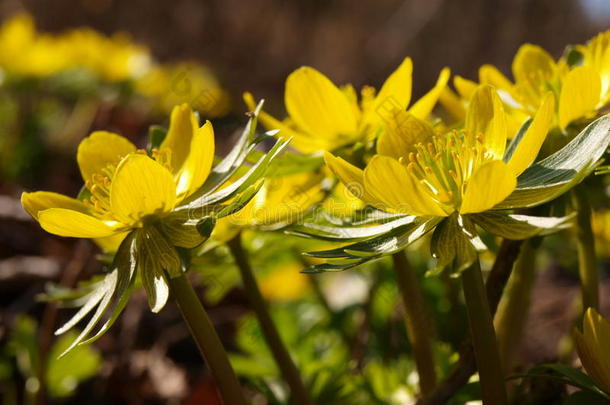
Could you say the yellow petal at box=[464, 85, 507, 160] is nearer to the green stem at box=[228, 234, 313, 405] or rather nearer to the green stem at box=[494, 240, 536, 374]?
the green stem at box=[494, 240, 536, 374]

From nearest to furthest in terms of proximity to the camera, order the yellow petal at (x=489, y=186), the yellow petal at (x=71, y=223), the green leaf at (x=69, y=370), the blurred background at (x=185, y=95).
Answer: the yellow petal at (x=489, y=186), the yellow petal at (x=71, y=223), the green leaf at (x=69, y=370), the blurred background at (x=185, y=95)

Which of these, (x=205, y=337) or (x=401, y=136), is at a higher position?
(x=401, y=136)

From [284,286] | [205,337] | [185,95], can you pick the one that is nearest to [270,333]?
[205,337]

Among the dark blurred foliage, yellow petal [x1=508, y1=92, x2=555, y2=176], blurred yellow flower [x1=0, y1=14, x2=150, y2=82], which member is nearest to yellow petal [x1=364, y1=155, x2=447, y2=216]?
yellow petal [x1=508, y1=92, x2=555, y2=176]

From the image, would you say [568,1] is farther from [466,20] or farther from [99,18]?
[99,18]

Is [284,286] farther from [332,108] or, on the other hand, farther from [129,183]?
[129,183]

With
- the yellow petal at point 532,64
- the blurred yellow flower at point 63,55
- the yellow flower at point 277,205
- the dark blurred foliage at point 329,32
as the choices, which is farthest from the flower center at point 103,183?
the dark blurred foliage at point 329,32

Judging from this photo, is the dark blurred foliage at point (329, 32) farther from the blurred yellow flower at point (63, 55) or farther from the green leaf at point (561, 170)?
the green leaf at point (561, 170)
